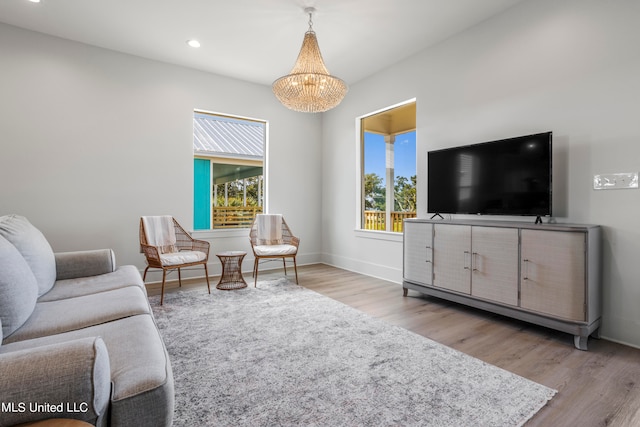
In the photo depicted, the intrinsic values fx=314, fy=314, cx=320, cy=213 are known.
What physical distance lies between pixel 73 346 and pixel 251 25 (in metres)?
3.32

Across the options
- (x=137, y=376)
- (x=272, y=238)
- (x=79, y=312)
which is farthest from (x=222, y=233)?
(x=137, y=376)

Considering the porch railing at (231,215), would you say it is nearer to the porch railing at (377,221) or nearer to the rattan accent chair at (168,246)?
the rattan accent chair at (168,246)

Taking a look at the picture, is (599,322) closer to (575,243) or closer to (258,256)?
(575,243)

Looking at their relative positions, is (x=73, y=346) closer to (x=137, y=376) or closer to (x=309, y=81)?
(x=137, y=376)

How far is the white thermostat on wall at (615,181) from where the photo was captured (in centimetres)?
228

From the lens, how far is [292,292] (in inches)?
143

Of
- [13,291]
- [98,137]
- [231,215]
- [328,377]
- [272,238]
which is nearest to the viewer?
[13,291]

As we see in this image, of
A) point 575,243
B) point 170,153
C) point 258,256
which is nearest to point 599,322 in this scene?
point 575,243

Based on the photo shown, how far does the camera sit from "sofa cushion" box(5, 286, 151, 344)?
1399 mm

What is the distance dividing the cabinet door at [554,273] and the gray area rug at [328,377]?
81 cm

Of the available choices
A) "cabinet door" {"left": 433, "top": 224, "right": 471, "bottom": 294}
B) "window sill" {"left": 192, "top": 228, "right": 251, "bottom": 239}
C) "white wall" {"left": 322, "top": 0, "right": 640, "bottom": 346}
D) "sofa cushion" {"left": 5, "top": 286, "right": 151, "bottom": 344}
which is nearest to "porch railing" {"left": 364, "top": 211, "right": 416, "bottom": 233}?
"white wall" {"left": 322, "top": 0, "right": 640, "bottom": 346}

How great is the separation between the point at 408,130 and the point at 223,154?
325cm

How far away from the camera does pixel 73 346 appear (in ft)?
2.94

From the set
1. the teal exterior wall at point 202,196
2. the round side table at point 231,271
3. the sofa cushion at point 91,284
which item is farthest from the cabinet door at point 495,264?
the teal exterior wall at point 202,196
